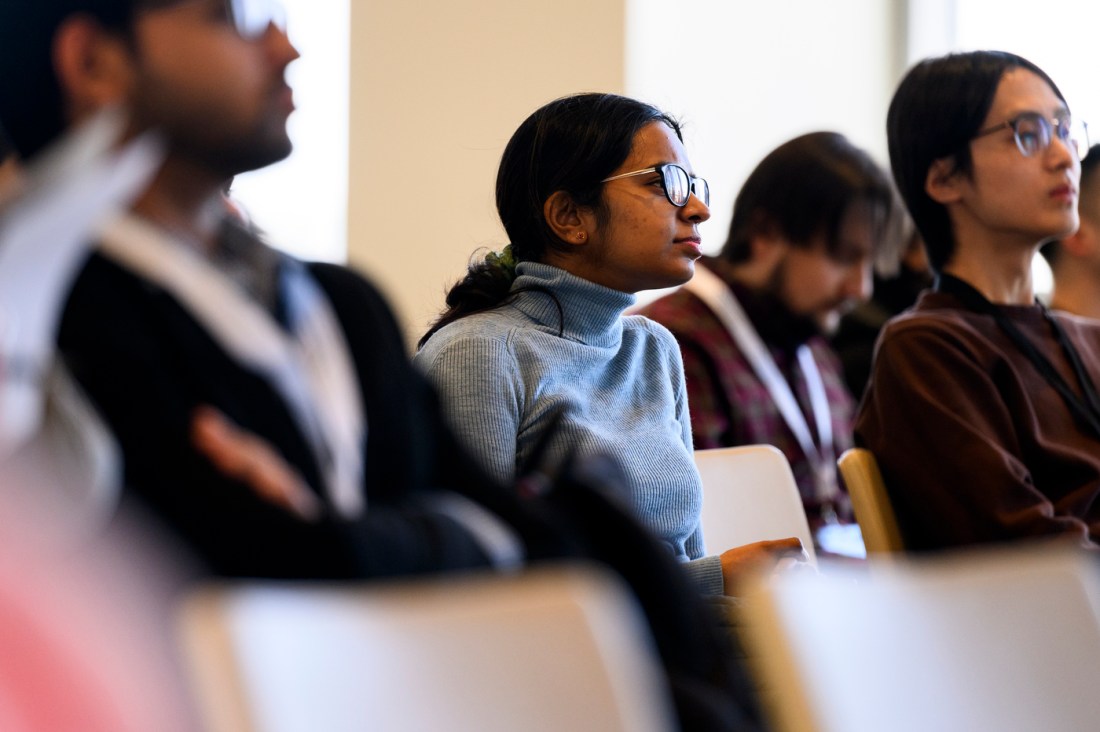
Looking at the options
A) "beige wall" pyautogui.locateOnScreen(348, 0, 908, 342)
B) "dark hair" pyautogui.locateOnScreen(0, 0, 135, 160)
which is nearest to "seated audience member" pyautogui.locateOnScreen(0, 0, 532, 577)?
"dark hair" pyautogui.locateOnScreen(0, 0, 135, 160)

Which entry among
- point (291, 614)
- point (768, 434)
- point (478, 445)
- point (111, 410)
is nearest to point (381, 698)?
point (291, 614)

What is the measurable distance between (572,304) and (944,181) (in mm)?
909

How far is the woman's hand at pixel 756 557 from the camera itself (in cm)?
208

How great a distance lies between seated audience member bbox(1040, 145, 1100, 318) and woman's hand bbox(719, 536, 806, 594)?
1.63 meters

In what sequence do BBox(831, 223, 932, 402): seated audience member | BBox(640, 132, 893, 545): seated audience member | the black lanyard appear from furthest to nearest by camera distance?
BBox(831, 223, 932, 402): seated audience member < BBox(640, 132, 893, 545): seated audience member < the black lanyard

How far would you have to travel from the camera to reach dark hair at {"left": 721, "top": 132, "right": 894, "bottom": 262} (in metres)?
3.44

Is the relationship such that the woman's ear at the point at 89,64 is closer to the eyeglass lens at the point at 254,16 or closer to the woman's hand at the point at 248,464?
the eyeglass lens at the point at 254,16

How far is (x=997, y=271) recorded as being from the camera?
105 inches

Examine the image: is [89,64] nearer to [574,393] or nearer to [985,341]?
[574,393]

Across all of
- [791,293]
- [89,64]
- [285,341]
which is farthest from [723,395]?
[89,64]

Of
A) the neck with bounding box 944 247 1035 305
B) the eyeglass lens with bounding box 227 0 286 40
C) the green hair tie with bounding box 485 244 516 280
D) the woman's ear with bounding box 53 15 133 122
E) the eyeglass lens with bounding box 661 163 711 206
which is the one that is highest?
the eyeglass lens with bounding box 227 0 286 40

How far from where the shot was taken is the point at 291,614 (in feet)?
2.66

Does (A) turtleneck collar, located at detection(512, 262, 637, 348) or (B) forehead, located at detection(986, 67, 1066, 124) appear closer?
(A) turtleneck collar, located at detection(512, 262, 637, 348)

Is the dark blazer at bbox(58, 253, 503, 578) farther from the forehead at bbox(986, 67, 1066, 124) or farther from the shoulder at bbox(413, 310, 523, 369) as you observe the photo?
the forehead at bbox(986, 67, 1066, 124)
